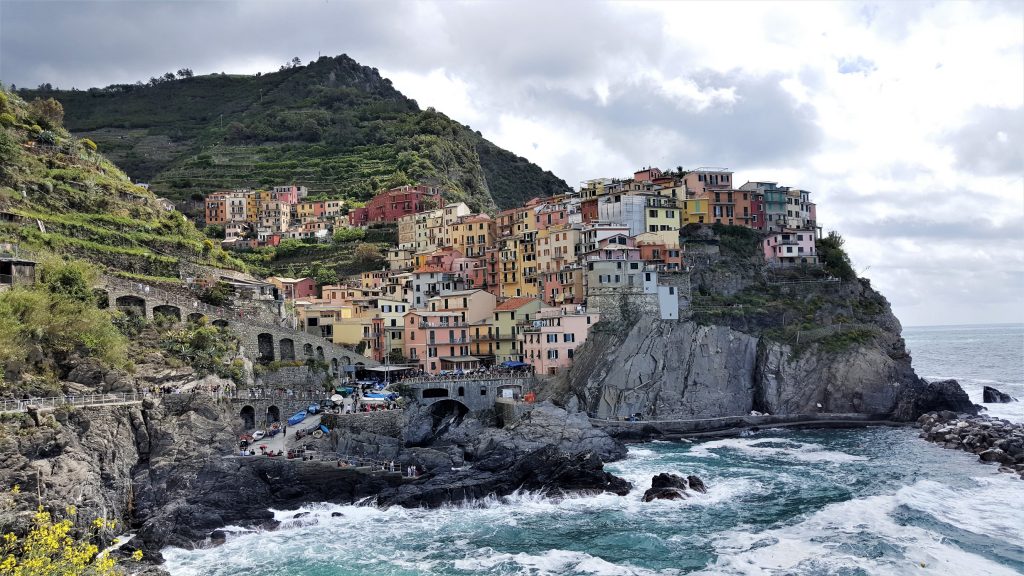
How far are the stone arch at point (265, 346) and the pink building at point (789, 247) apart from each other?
48500 millimetres

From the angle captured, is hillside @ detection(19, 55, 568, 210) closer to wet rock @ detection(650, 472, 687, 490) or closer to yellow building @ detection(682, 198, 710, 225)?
yellow building @ detection(682, 198, 710, 225)

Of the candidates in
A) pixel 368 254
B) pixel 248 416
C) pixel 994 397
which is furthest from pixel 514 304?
pixel 994 397

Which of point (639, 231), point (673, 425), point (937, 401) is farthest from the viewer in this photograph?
point (639, 231)

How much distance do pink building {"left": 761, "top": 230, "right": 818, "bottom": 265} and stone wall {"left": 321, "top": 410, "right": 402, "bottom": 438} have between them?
1782 inches

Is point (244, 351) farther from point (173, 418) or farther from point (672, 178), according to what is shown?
point (672, 178)

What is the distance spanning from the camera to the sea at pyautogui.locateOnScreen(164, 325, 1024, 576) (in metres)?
36.4

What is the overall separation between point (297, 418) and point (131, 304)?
1342cm

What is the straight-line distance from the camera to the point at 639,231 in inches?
3233

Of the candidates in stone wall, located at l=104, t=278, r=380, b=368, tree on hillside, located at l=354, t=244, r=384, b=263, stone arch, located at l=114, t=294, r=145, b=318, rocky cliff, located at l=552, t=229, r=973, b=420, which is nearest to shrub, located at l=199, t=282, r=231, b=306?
stone wall, located at l=104, t=278, r=380, b=368

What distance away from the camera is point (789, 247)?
85375mm

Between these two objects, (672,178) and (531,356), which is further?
(672,178)

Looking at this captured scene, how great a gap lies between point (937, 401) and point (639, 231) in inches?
1160

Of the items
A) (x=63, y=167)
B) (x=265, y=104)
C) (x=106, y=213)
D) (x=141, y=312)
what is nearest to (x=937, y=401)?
(x=141, y=312)

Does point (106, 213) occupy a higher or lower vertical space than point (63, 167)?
lower
